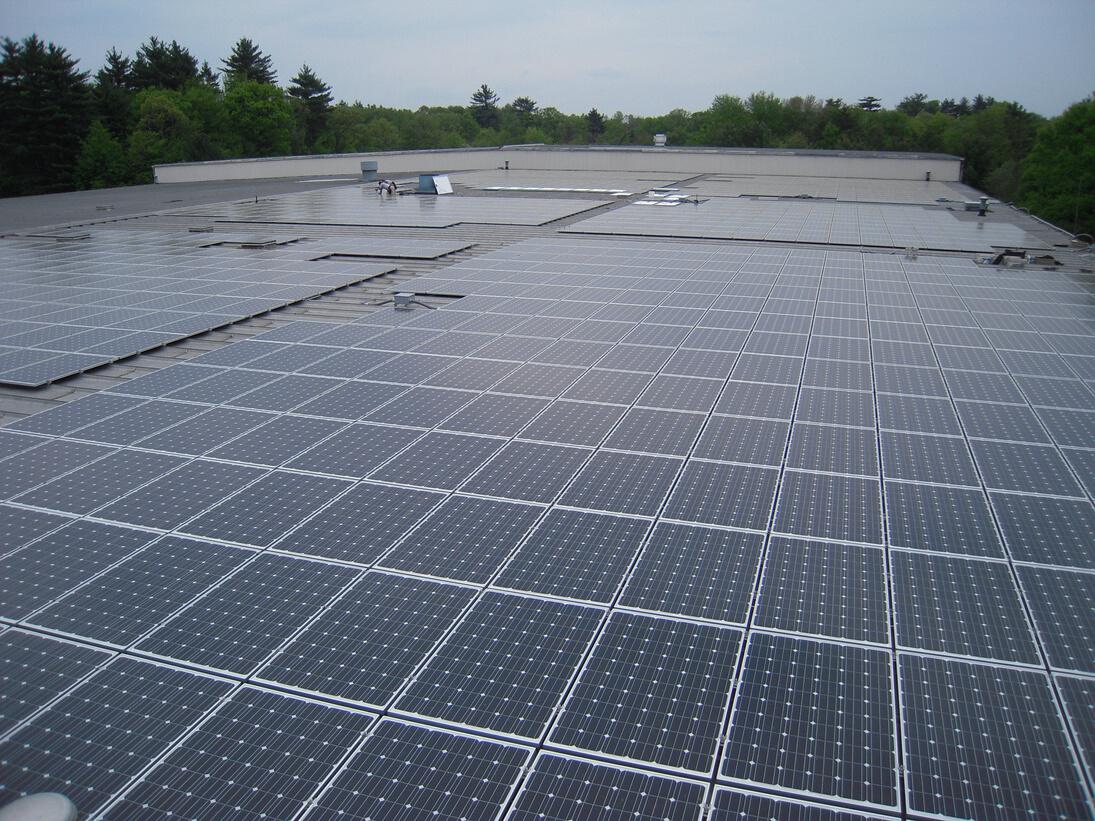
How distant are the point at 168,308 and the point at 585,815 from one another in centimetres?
1674

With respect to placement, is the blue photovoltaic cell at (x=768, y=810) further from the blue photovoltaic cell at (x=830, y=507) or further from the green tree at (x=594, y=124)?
the green tree at (x=594, y=124)

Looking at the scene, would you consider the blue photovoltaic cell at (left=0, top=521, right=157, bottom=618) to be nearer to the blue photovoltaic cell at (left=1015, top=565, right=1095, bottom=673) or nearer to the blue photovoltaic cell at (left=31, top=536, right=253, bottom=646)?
the blue photovoltaic cell at (left=31, top=536, right=253, bottom=646)

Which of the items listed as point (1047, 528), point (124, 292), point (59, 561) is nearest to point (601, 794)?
point (59, 561)

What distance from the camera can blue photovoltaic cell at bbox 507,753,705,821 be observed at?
5.07 metres

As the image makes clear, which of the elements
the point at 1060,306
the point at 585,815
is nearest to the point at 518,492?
the point at 585,815

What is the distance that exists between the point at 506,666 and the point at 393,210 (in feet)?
108

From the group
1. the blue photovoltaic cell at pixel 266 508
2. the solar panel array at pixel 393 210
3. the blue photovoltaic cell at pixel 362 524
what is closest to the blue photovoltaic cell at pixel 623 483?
the blue photovoltaic cell at pixel 362 524

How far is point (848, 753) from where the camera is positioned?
5.52 meters

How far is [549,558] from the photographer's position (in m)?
8.07

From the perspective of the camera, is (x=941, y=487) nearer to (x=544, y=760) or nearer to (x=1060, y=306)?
(x=544, y=760)

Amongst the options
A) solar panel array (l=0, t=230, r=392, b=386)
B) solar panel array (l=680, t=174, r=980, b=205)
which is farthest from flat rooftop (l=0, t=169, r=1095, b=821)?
solar panel array (l=680, t=174, r=980, b=205)

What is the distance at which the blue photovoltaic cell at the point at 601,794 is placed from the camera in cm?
Answer: 507

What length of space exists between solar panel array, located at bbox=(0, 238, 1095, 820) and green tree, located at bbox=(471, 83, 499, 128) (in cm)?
18410

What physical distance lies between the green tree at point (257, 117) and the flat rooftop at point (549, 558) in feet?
289
